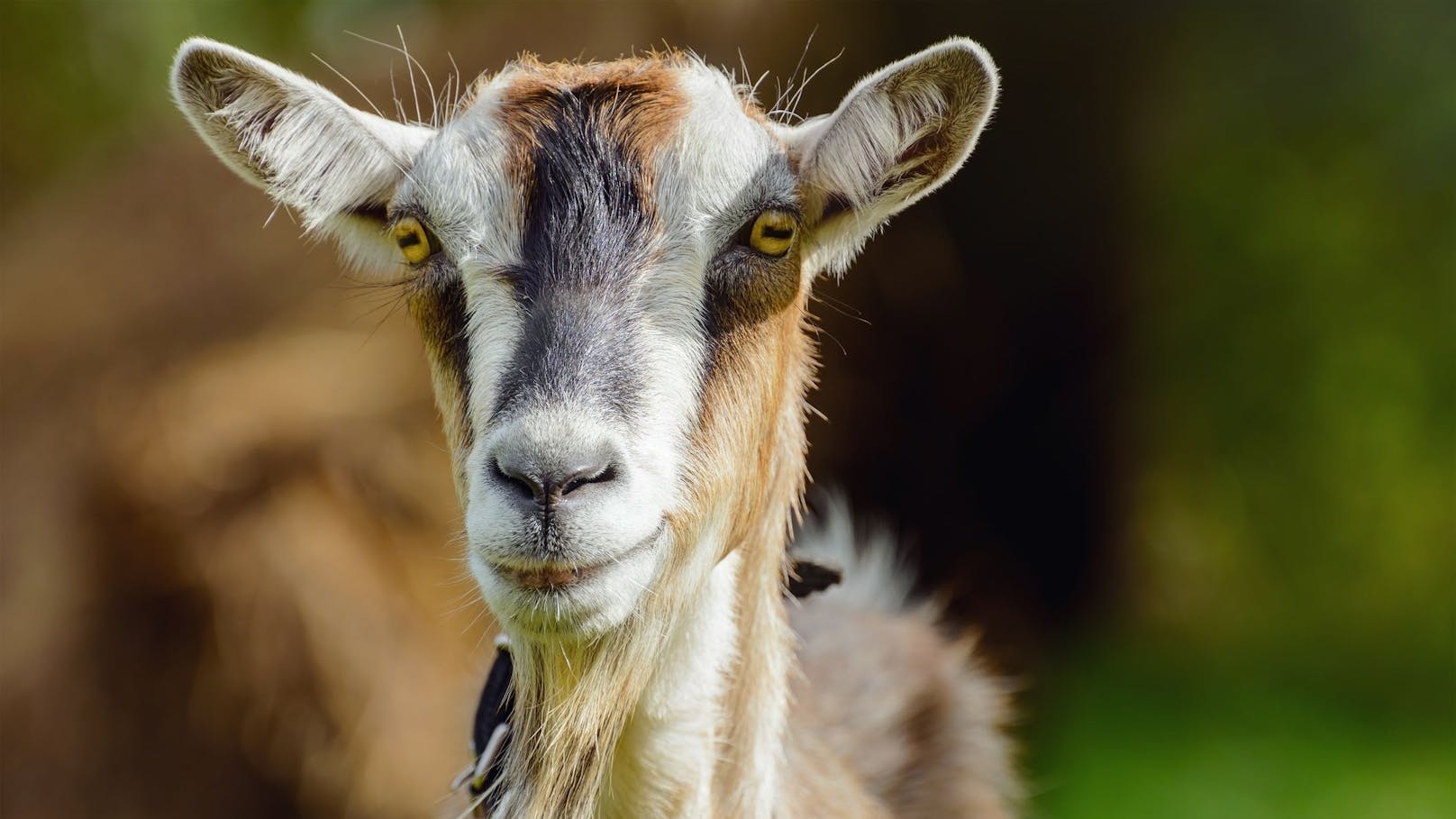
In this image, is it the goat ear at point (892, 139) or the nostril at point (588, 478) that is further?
the goat ear at point (892, 139)

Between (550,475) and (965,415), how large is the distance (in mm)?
7133

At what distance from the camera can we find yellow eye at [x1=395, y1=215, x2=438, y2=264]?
272 cm

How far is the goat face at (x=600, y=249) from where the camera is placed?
233 cm

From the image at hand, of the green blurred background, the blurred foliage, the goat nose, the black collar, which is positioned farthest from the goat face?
the blurred foliage

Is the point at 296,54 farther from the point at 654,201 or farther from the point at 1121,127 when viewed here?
the point at 654,201

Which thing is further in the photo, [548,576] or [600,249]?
[600,249]

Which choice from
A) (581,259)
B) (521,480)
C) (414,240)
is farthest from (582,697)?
(414,240)

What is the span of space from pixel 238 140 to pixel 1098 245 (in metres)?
7.33

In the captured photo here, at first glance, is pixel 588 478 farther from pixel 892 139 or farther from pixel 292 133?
pixel 292 133

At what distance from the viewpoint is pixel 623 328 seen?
247 centimetres

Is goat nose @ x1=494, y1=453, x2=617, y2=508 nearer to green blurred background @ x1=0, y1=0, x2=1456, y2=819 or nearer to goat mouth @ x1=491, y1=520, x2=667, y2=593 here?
goat mouth @ x1=491, y1=520, x2=667, y2=593

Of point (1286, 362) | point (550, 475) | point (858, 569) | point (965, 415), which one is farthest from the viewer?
point (1286, 362)

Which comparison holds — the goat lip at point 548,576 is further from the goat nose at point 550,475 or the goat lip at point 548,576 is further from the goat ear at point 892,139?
the goat ear at point 892,139

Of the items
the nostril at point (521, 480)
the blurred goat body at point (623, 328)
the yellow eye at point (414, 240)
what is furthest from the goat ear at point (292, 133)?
the nostril at point (521, 480)
